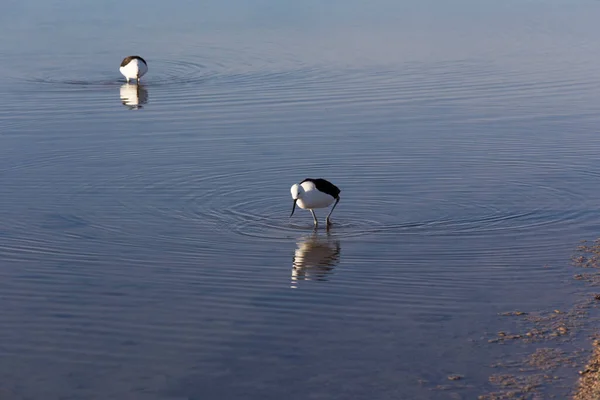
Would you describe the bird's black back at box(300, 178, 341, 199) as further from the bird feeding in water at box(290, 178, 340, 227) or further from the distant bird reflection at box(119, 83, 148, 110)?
the distant bird reflection at box(119, 83, 148, 110)

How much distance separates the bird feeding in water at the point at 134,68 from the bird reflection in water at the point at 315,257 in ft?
38.3

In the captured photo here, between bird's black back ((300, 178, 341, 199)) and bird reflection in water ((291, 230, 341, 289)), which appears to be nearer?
bird reflection in water ((291, 230, 341, 289))

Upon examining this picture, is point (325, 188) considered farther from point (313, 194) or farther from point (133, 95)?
point (133, 95)

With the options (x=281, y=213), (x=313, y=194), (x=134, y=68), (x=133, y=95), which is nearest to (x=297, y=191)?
(x=313, y=194)

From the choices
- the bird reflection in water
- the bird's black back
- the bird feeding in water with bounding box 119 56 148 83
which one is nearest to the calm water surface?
the bird reflection in water

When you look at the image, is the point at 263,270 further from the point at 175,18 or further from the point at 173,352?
the point at 175,18

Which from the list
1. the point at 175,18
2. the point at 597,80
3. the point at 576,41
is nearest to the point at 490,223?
the point at 597,80

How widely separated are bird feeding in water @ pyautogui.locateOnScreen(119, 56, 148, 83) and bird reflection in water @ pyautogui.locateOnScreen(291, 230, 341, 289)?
38.3 ft

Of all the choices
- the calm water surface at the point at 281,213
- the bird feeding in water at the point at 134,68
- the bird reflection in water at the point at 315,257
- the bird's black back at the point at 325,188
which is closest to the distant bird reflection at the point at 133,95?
the calm water surface at the point at 281,213

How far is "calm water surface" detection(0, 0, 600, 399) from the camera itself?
9.47 metres

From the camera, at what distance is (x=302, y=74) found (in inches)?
982

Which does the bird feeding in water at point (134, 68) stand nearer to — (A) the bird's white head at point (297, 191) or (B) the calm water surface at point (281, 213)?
(B) the calm water surface at point (281, 213)

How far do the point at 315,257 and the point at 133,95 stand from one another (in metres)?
11.6

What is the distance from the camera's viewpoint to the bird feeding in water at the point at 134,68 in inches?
953
